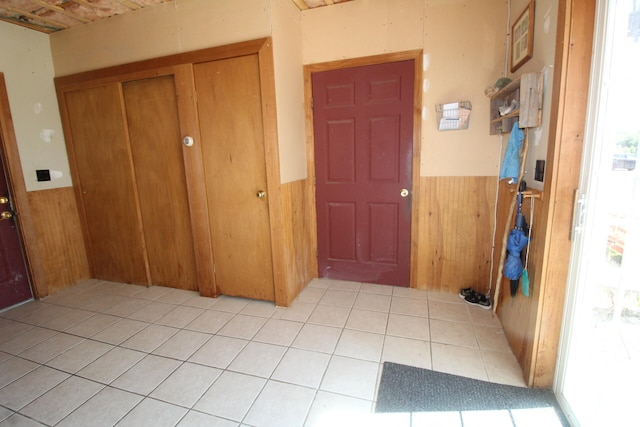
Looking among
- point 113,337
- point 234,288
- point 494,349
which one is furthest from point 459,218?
point 113,337

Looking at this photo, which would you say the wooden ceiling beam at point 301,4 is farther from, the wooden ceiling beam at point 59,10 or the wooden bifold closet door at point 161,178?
the wooden ceiling beam at point 59,10

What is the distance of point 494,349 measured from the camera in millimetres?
2002

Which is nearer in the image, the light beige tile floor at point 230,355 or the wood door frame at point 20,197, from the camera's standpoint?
the light beige tile floor at point 230,355

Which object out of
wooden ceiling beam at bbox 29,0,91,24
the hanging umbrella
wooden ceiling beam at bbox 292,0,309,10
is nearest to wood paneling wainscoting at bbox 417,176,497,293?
the hanging umbrella

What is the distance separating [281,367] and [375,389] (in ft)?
1.98

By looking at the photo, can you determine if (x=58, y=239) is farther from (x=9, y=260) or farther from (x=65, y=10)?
(x=65, y=10)

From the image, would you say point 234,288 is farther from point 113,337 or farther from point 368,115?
point 368,115

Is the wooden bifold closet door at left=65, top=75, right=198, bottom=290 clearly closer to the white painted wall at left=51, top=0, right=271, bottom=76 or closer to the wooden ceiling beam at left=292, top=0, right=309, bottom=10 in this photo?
the white painted wall at left=51, top=0, right=271, bottom=76

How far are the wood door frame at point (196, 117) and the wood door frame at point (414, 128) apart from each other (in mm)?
623

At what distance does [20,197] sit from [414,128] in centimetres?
373

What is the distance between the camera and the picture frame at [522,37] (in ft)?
6.04

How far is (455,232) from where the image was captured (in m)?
2.71

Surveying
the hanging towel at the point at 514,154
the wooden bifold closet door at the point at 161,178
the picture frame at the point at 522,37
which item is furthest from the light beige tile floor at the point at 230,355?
the picture frame at the point at 522,37

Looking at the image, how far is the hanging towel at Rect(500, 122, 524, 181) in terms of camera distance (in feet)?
6.20
